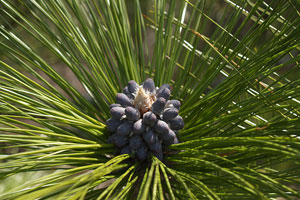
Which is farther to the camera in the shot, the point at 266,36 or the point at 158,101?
the point at 266,36

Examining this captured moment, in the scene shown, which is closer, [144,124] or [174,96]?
[144,124]

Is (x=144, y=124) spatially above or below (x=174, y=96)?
below

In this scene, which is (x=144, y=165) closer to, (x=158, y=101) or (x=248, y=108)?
(x=158, y=101)

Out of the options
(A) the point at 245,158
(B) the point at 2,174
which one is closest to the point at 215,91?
(A) the point at 245,158

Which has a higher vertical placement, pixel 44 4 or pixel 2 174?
pixel 44 4

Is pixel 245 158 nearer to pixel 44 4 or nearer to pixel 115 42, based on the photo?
pixel 115 42

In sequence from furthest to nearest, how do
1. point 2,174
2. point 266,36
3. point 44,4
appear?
1. point 266,36
2. point 44,4
3. point 2,174

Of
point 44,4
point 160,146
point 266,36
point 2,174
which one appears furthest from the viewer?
point 266,36

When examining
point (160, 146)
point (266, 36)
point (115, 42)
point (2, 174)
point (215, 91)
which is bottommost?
point (2, 174)
